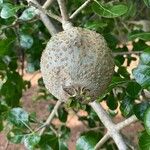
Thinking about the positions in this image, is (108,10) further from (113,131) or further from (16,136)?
(16,136)

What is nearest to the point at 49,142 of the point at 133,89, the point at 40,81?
the point at 133,89

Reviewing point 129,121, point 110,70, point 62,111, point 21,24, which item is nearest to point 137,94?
point 129,121

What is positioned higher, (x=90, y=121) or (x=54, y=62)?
(x=54, y=62)

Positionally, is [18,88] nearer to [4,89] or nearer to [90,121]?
[4,89]

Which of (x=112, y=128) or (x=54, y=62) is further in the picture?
(x=112, y=128)

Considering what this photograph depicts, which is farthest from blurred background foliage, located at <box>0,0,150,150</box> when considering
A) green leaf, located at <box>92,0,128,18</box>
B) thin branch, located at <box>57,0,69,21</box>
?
thin branch, located at <box>57,0,69,21</box>

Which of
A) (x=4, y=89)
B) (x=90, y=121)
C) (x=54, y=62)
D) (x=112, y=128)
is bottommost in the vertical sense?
(x=90, y=121)

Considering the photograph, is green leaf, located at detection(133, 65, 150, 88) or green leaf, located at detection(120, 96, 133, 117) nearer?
green leaf, located at detection(133, 65, 150, 88)

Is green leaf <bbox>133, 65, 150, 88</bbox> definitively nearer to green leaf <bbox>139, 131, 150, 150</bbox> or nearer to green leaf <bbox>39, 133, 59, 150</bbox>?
green leaf <bbox>139, 131, 150, 150</bbox>
